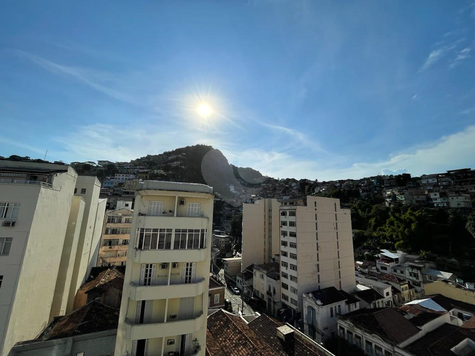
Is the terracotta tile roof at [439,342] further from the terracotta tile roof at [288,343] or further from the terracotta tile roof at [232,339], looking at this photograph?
the terracotta tile roof at [232,339]

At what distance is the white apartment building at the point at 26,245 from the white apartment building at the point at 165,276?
6633 mm

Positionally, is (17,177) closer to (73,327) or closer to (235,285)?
(73,327)

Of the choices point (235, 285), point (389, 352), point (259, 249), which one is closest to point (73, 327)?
point (389, 352)

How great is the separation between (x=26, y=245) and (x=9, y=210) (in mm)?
2395

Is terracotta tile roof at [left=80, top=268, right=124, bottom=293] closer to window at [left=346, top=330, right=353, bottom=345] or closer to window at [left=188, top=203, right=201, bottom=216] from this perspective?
window at [left=188, top=203, right=201, bottom=216]

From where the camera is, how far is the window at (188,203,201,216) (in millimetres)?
13992

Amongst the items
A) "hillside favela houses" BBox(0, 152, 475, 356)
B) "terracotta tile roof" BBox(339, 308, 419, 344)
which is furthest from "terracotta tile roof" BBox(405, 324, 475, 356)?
"terracotta tile roof" BBox(339, 308, 419, 344)

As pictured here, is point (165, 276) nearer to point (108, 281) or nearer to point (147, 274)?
point (147, 274)

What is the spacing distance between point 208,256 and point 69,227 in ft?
54.7

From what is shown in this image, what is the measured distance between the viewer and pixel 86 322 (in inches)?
578

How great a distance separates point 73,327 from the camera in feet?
46.4

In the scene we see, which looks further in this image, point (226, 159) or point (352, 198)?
point (226, 159)

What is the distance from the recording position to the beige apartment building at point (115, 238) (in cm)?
3731

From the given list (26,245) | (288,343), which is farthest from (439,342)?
(26,245)
